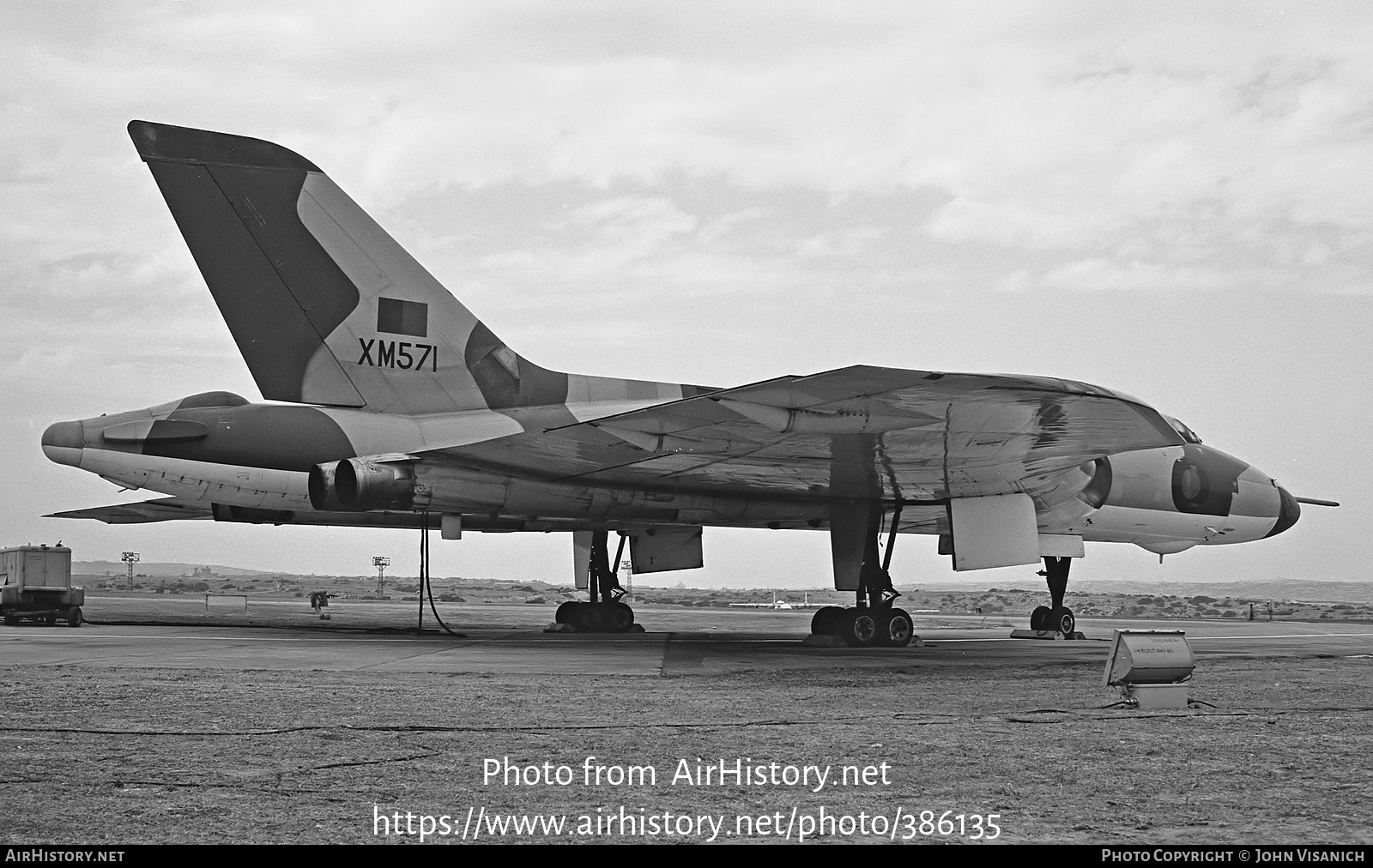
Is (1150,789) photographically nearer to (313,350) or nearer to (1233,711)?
(1233,711)

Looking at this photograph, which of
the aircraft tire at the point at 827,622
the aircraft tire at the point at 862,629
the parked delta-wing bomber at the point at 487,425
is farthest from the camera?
the aircraft tire at the point at 827,622

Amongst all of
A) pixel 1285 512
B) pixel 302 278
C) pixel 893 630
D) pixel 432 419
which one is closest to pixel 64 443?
pixel 302 278

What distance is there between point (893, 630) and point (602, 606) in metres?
6.09

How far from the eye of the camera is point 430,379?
14656 mm

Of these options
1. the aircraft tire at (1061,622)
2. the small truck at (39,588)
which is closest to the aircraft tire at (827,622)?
the aircraft tire at (1061,622)

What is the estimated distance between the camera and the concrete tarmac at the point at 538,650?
11.3 meters

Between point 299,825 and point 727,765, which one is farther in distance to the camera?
point 727,765

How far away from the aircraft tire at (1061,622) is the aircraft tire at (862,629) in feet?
21.0

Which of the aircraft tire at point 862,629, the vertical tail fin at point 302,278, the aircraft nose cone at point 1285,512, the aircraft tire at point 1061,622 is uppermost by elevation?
the vertical tail fin at point 302,278

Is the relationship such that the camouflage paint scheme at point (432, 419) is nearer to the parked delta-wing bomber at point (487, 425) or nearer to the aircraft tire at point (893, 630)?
the parked delta-wing bomber at point (487, 425)

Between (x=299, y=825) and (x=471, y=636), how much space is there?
46.3ft

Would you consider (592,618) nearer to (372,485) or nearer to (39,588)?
(372,485)

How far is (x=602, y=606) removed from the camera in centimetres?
2053
